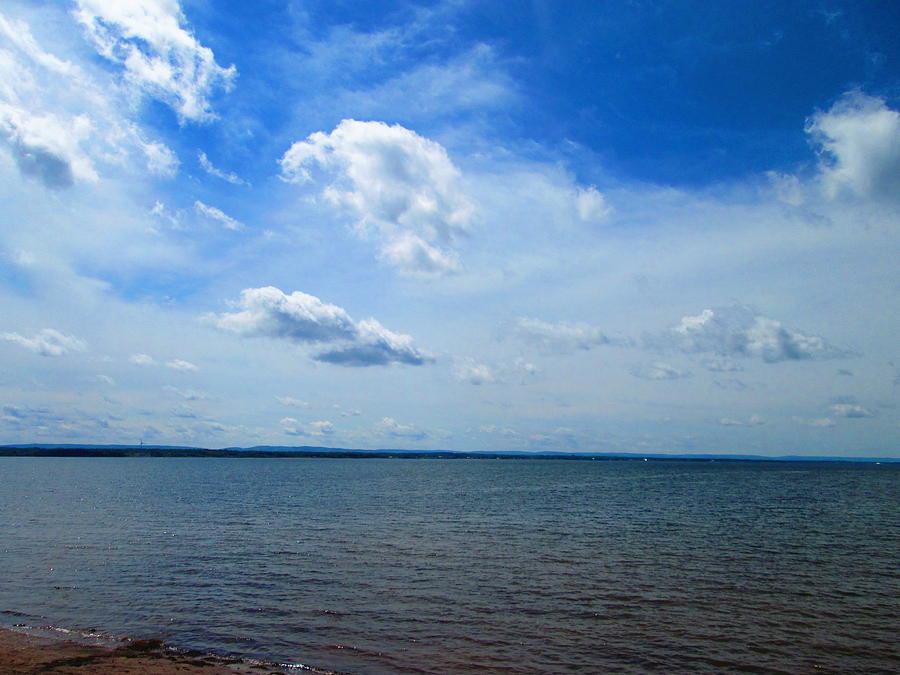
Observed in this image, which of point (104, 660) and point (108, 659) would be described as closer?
point (104, 660)

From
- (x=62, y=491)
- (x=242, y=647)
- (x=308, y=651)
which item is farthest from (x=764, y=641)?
(x=62, y=491)

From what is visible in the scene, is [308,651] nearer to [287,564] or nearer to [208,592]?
[208,592]

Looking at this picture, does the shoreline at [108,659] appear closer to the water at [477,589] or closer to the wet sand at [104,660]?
the wet sand at [104,660]

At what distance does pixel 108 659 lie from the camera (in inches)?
768

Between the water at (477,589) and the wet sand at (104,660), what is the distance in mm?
1400

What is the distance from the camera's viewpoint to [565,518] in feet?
188

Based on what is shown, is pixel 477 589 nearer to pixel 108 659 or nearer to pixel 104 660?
pixel 108 659

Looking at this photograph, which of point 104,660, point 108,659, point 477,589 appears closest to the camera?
point 104,660

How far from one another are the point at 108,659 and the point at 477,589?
15988 millimetres

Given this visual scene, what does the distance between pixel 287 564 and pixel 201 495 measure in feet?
193

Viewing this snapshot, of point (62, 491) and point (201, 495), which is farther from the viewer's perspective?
point (62, 491)

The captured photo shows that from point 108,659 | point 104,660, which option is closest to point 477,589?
point 108,659

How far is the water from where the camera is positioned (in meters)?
21.6

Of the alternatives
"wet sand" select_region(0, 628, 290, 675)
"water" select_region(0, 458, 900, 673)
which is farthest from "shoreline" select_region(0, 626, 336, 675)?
"water" select_region(0, 458, 900, 673)
